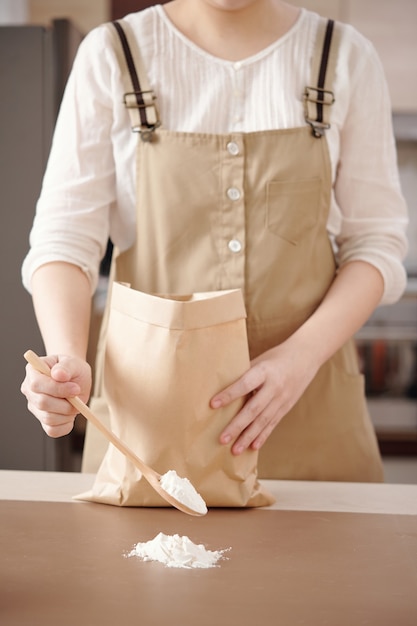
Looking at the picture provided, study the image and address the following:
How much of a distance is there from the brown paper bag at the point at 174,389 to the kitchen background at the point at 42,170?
1.45 meters

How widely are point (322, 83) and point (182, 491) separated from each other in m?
0.67

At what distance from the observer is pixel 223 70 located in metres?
1.29

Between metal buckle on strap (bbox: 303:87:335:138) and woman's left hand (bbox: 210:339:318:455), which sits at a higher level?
metal buckle on strap (bbox: 303:87:335:138)

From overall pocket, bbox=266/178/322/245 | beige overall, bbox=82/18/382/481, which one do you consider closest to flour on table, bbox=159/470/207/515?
beige overall, bbox=82/18/382/481

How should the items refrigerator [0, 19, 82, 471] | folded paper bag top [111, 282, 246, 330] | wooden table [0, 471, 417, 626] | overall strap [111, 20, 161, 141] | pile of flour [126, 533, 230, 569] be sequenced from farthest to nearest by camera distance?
refrigerator [0, 19, 82, 471] → overall strap [111, 20, 161, 141] → folded paper bag top [111, 282, 246, 330] → pile of flour [126, 533, 230, 569] → wooden table [0, 471, 417, 626]

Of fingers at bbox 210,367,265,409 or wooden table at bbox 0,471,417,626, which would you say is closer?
wooden table at bbox 0,471,417,626

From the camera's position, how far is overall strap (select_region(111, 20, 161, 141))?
4.07ft

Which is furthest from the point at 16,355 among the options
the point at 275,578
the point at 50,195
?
the point at 275,578

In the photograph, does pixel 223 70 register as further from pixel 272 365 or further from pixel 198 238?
pixel 272 365

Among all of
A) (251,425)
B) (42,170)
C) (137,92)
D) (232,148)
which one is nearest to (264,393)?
(251,425)

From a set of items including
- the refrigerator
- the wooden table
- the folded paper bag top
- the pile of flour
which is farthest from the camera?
the refrigerator

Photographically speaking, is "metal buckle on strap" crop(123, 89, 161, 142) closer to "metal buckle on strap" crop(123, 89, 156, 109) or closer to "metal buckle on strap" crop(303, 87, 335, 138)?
"metal buckle on strap" crop(123, 89, 156, 109)

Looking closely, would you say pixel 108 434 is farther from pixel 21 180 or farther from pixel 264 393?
pixel 21 180

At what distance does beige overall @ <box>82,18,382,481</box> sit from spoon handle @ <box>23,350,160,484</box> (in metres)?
0.34
